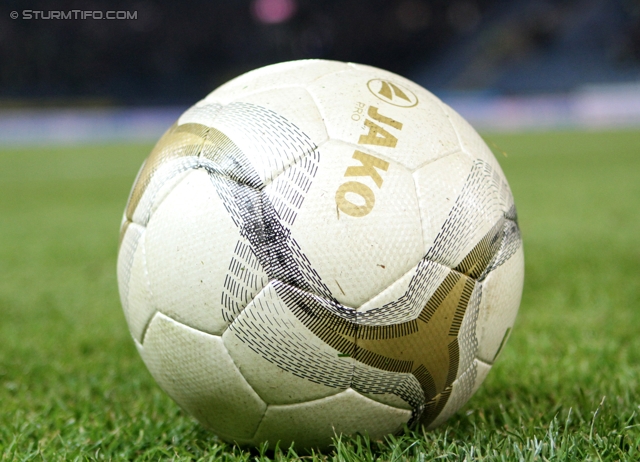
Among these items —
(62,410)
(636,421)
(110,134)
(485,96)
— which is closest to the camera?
(636,421)

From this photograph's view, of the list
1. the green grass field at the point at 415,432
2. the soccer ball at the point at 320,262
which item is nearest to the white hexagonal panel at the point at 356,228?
the soccer ball at the point at 320,262

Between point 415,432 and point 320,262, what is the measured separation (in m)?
0.57

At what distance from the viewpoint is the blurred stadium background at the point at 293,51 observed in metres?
30.8

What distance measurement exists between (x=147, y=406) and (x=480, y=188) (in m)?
1.39

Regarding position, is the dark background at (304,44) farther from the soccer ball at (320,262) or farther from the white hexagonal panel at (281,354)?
the white hexagonal panel at (281,354)

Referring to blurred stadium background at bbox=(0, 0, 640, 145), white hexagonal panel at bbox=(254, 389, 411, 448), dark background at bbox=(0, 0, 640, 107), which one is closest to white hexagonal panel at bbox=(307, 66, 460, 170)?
white hexagonal panel at bbox=(254, 389, 411, 448)

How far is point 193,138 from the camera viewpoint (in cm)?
189

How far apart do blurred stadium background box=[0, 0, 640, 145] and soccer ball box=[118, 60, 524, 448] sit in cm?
2799

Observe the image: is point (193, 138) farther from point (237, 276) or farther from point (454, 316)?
point (454, 316)

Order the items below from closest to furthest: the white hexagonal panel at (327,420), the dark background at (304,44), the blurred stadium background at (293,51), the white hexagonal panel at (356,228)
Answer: the white hexagonal panel at (356,228)
the white hexagonal panel at (327,420)
the blurred stadium background at (293,51)
the dark background at (304,44)

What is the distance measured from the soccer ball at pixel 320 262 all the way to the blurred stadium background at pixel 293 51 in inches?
1102

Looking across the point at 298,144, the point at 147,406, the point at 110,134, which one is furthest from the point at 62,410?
the point at 110,134

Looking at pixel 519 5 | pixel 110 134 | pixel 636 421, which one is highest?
pixel 636 421

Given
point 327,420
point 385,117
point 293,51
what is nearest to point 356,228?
point 385,117
